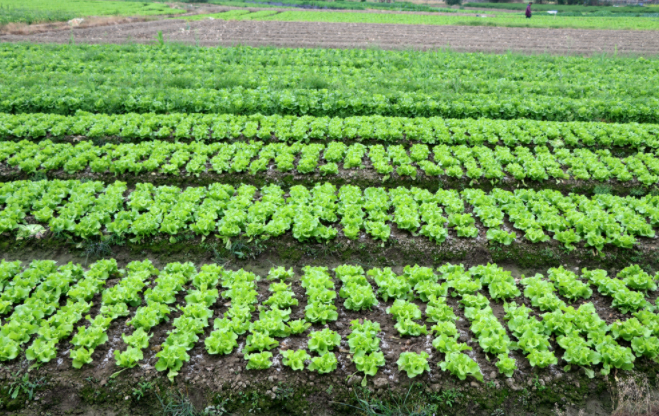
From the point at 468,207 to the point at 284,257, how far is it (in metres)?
4.28

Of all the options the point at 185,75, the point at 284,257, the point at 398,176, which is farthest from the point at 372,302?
the point at 185,75

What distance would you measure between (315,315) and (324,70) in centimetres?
1499

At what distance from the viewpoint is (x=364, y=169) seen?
10.9m

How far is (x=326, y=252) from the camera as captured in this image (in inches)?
319

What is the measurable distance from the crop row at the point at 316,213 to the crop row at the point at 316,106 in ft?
18.2

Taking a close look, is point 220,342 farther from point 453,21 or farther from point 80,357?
point 453,21

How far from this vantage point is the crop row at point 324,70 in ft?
54.1

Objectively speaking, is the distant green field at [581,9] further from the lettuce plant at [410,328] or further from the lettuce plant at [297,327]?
the lettuce plant at [297,327]

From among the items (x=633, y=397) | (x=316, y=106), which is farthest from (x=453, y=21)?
(x=633, y=397)

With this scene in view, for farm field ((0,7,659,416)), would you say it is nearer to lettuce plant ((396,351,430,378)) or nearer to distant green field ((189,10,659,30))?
lettuce plant ((396,351,430,378))

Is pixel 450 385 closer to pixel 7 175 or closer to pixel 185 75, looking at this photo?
pixel 7 175

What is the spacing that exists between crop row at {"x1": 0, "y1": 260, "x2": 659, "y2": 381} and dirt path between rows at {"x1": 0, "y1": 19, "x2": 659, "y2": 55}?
21869 mm

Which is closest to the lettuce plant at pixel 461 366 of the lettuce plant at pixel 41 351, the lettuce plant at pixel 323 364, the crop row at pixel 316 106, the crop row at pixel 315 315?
the crop row at pixel 315 315

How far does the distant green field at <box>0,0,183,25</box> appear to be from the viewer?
3475cm
